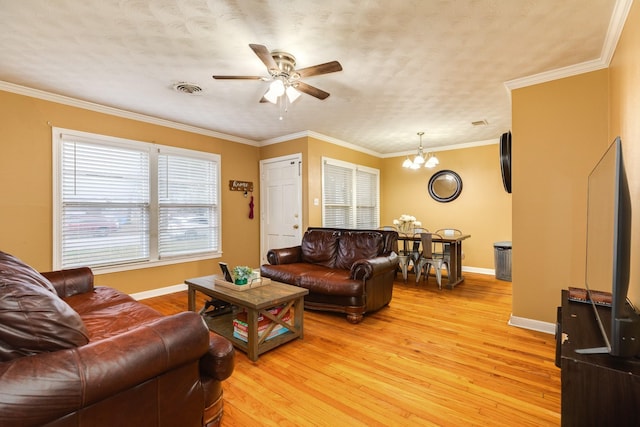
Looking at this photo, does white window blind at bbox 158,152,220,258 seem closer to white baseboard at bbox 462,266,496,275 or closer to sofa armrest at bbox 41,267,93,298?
sofa armrest at bbox 41,267,93,298

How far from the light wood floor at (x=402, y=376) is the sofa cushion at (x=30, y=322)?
39.2 inches

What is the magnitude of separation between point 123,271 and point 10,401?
11.0ft

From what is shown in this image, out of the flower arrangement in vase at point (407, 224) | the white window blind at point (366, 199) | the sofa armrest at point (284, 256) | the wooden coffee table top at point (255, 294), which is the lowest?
the wooden coffee table top at point (255, 294)

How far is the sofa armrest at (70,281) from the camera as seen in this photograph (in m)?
2.39

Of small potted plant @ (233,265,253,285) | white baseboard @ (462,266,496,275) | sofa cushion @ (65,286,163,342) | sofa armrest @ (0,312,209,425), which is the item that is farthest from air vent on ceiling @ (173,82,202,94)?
white baseboard @ (462,266,496,275)

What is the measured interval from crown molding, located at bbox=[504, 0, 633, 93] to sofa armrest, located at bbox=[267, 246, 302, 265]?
3.18 m

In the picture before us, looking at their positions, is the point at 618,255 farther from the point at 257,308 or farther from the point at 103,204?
the point at 103,204

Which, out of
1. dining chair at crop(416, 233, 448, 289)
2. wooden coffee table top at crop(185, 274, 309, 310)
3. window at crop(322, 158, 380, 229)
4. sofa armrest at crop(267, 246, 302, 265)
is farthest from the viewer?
window at crop(322, 158, 380, 229)

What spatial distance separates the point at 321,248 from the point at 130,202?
262cm

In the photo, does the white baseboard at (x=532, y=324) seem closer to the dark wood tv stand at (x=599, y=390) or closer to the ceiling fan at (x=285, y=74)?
the dark wood tv stand at (x=599, y=390)

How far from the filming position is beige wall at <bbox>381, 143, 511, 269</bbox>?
17.5 feet

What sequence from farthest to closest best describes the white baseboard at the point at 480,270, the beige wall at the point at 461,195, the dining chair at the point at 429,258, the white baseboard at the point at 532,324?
1. the white baseboard at the point at 480,270
2. the beige wall at the point at 461,195
3. the dining chair at the point at 429,258
4. the white baseboard at the point at 532,324

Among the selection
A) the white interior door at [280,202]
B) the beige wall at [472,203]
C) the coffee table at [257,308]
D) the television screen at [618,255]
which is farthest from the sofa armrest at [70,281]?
the beige wall at [472,203]

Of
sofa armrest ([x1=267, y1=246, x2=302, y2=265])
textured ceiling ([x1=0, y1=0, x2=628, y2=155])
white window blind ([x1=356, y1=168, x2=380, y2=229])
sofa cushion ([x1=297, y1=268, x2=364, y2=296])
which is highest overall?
textured ceiling ([x1=0, y1=0, x2=628, y2=155])
